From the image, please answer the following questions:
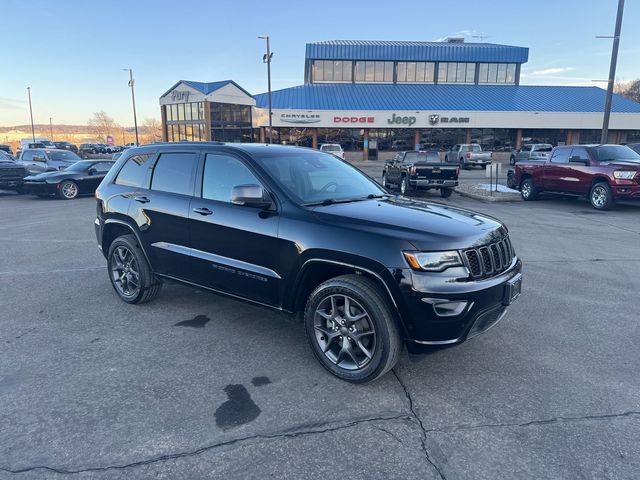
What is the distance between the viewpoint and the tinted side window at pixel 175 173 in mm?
4543

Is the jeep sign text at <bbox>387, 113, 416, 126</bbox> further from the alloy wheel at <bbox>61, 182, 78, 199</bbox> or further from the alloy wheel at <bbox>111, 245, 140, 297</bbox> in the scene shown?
the alloy wheel at <bbox>111, 245, 140, 297</bbox>

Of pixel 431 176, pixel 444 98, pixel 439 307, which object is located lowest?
pixel 439 307

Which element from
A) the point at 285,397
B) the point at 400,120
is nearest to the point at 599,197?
the point at 285,397

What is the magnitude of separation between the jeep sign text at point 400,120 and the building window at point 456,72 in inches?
399

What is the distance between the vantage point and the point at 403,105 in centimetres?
4306

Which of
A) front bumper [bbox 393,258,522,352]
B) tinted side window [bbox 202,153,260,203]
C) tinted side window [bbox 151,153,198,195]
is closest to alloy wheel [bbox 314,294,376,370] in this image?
front bumper [bbox 393,258,522,352]

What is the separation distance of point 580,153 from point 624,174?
5.08ft

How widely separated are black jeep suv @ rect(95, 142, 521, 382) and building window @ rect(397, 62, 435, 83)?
47.4 meters

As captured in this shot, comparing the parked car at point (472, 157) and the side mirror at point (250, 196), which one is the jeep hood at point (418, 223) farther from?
the parked car at point (472, 157)

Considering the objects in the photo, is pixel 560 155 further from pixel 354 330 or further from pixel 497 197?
pixel 354 330

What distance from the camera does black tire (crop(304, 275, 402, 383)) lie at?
3.25 meters

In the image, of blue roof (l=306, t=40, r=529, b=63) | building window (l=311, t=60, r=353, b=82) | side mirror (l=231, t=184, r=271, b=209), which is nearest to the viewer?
side mirror (l=231, t=184, r=271, b=209)

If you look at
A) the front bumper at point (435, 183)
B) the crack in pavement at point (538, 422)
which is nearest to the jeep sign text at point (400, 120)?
the front bumper at point (435, 183)

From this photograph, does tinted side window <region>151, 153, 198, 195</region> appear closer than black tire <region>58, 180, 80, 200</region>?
Yes
